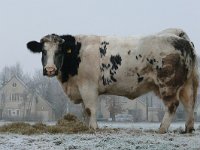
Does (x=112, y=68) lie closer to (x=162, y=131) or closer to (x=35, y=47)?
(x=162, y=131)

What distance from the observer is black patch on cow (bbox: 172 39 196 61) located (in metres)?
12.6

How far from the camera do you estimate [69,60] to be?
1386 centimetres

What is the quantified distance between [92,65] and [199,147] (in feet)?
19.2

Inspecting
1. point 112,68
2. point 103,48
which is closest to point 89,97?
point 112,68

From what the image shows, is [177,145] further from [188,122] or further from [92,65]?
[92,65]

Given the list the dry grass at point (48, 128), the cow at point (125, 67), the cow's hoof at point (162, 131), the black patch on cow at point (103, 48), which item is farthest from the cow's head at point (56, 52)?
the cow's hoof at point (162, 131)

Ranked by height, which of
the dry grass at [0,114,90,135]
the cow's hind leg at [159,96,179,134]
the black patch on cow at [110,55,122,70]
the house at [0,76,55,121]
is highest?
the house at [0,76,55,121]

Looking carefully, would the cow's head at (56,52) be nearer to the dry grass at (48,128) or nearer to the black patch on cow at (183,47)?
the dry grass at (48,128)

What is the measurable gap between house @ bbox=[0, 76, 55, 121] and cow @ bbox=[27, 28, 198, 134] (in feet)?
250

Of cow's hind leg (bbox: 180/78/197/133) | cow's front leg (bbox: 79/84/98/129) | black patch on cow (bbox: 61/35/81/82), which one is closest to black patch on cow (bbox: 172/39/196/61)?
cow's hind leg (bbox: 180/78/197/133)

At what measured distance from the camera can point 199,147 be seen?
26.6ft

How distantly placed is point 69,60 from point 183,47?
128 inches

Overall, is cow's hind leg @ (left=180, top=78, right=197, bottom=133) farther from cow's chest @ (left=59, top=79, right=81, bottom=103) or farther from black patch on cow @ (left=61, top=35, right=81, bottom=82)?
black patch on cow @ (left=61, top=35, right=81, bottom=82)

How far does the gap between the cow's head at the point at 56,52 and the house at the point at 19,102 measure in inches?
2992
